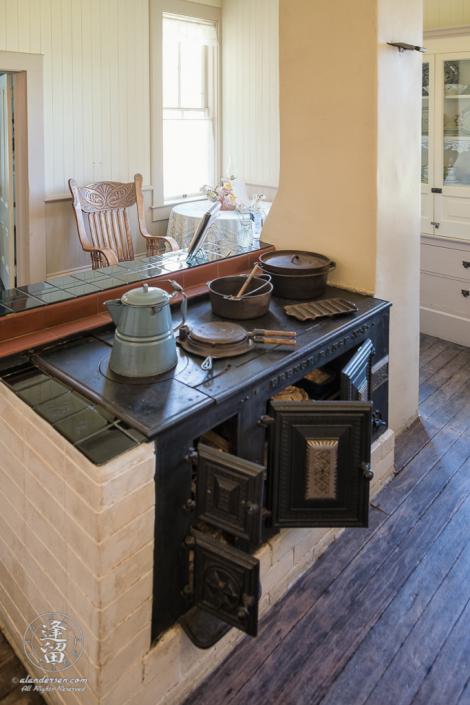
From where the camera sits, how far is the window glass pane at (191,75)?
5570 millimetres

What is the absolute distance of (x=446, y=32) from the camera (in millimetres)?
3789

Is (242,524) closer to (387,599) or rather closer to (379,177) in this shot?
(387,599)

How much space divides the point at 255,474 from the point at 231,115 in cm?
530

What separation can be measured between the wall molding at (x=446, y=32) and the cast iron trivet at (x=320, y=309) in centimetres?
259

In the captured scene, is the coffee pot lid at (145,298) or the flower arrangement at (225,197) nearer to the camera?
the coffee pot lid at (145,298)

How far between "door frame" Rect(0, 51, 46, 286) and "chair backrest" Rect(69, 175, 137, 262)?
310 mm

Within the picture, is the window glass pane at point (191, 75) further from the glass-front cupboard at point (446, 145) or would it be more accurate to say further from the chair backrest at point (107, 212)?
the glass-front cupboard at point (446, 145)

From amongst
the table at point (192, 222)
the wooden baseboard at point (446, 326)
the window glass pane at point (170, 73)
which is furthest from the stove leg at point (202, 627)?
the window glass pane at point (170, 73)

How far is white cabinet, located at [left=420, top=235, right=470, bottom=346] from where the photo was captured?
406 centimetres

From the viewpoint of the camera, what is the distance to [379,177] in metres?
2.38

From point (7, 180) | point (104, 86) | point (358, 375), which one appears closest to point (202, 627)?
point (358, 375)

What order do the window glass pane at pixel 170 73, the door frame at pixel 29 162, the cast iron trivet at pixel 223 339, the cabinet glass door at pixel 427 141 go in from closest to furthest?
Result: the cast iron trivet at pixel 223 339
the cabinet glass door at pixel 427 141
the door frame at pixel 29 162
the window glass pane at pixel 170 73

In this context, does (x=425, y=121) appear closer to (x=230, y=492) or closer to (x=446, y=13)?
(x=446, y=13)

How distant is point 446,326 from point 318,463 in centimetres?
284
